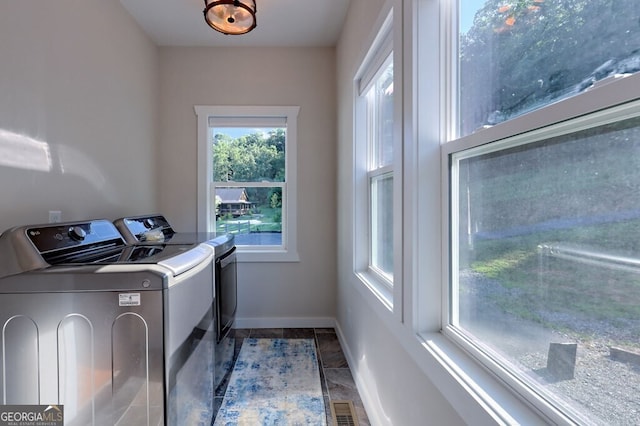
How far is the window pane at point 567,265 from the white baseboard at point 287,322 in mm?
2195

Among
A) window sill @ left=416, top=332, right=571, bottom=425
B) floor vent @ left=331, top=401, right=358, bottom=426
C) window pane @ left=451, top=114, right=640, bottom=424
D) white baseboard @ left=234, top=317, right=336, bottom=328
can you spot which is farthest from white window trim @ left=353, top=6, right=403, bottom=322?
white baseboard @ left=234, top=317, right=336, bottom=328

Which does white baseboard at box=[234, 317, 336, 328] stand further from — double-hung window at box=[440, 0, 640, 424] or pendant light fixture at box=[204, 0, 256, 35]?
pendant light fixture at box=[204, 0, 256, 35]

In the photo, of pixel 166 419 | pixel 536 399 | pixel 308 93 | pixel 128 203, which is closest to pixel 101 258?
pixel 166 419

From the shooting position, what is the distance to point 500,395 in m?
0.74

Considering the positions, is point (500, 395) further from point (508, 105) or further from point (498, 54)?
point (498, 54)

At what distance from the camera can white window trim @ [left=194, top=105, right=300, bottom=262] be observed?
2896mm

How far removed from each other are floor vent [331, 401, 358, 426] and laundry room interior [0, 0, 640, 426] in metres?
0.02

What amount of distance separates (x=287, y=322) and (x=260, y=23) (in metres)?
2.64

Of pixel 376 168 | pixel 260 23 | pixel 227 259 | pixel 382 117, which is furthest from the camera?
pixel 260 23

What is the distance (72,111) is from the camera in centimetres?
175

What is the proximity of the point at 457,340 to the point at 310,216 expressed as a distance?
210cm

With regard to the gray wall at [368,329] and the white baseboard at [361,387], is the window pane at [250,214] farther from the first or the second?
the white baseboard at [361,387]

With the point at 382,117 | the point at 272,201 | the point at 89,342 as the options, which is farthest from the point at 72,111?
the point at 382,117

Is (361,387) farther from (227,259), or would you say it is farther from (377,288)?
(227,259)
